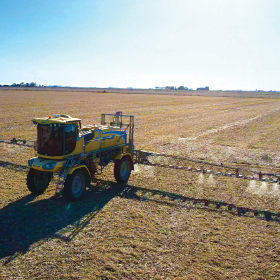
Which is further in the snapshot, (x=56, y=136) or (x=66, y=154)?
(x=66, y=154)

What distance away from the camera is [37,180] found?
33.7ft

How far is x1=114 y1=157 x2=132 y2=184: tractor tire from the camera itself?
11.3m

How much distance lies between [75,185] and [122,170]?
7.94 feet

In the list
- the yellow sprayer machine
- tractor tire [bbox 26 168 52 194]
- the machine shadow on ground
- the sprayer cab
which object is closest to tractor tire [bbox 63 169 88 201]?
the yellow sprayer machine

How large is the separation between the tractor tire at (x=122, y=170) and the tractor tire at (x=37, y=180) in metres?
2.42

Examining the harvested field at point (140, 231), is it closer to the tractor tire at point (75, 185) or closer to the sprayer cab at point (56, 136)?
the tractor tire at point (75, 185)

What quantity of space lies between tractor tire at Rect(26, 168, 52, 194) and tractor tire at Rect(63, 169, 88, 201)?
1.30 metres

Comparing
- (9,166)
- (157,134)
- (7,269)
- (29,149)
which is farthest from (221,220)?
(157,134)

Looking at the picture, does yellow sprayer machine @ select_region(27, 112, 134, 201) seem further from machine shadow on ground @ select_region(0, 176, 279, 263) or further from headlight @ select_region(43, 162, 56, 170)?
machine shadow on ground @ select_region(0, 176, 279, 263)

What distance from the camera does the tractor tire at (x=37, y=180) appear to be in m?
9.99

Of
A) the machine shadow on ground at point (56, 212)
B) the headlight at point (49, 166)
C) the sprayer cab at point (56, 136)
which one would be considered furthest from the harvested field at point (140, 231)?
the sprayer cab at point (56, 136)

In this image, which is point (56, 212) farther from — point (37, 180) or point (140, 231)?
point (140, 231)

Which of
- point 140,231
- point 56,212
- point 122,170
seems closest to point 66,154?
point 56,212

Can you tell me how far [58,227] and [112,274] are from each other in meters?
2.52
